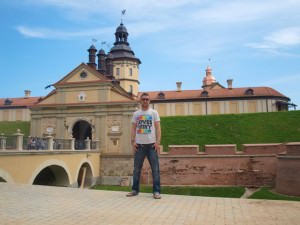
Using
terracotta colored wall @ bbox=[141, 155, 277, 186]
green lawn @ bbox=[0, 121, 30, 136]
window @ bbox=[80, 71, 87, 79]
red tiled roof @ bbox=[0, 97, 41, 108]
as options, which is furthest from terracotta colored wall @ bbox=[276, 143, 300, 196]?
red tiled roof @ bbox=[0, 97, 41, 108]

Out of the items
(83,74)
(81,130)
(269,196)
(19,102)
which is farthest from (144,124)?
(19,102)

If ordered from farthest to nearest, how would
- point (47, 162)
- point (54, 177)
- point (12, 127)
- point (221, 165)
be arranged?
point (12, 127) → point (221, 165) → point (54, 177) → point (47, 162)

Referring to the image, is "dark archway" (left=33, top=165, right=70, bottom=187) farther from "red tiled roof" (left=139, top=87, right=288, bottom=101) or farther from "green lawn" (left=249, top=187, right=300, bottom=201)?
"red tiled roof" (left=139, top=87, right=288, bottom=101)

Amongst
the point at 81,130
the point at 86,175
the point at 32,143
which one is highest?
the point at 81,130

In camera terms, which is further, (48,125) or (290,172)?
(48,125)

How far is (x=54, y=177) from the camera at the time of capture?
67.7 ft

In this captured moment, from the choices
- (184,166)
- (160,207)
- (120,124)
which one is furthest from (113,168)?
(160,207)

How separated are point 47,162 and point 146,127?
1117 centimetres

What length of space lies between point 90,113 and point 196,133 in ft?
33.4

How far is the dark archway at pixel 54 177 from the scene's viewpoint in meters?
19.4

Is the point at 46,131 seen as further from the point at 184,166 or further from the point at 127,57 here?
the point at 127,57

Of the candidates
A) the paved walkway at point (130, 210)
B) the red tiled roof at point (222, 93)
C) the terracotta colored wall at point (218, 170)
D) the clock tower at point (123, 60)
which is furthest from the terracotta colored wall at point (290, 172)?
the clock tower at point (123, 60)

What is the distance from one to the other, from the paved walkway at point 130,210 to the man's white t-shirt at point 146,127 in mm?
1315

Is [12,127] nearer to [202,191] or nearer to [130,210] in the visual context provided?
[202,191]
